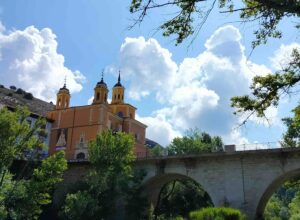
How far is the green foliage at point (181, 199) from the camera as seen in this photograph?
3728 centimetres

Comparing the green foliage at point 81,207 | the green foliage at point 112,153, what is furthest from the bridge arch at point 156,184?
the green foliage at point 81,207

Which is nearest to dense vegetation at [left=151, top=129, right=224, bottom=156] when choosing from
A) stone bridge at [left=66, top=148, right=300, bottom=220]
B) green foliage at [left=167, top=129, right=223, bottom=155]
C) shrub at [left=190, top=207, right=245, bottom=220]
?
green foliage at [left=167, top=129, right=223, bottom=155]

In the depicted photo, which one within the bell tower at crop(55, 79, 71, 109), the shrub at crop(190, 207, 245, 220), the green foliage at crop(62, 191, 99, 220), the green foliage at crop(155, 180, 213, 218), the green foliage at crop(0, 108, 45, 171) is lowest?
the shrub at crop(190, 207, 245, 220)

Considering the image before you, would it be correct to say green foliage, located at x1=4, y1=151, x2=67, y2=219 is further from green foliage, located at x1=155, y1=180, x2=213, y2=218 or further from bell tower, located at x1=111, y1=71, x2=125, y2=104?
bell tower, located at x1=111, y1=71, x2=125, y2=104

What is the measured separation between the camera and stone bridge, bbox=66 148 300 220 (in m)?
26.4

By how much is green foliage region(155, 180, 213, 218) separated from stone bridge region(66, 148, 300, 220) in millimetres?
7506

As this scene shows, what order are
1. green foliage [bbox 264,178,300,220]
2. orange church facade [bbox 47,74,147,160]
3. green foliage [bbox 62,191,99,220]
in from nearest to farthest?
1. green foliage [bbox 62,191,99,220]
2. green foliage [bbox 264,178,300,220]
3. orange church facade [bbox 47,74,147,160]

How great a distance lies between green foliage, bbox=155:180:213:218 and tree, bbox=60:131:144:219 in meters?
9.07

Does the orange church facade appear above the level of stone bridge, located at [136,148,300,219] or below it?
above

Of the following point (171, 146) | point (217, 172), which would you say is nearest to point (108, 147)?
point (217, 172)

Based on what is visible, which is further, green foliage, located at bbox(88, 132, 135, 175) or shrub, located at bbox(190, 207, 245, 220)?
green foliage, located at bbox(88, 132, 135, 175)

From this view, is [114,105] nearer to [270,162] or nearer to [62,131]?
[62,131]

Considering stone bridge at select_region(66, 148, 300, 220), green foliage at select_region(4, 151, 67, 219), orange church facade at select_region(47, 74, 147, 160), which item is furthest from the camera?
orange church facade at select_region(47, 74, 147, 160)

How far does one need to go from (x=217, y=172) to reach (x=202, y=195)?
9.87m
